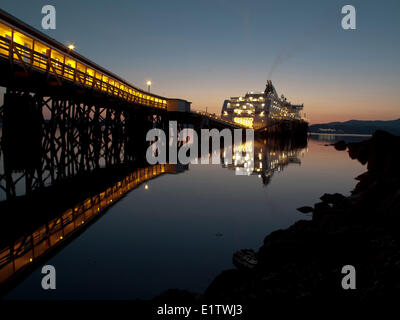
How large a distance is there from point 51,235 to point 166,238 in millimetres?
3595

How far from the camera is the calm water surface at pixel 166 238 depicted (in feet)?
21.3

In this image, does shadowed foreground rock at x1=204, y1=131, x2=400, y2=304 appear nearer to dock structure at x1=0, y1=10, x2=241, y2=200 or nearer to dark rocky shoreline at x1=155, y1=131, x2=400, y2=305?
dark rocky shoreline at x1=155, y1=131, x2=400, y2=305

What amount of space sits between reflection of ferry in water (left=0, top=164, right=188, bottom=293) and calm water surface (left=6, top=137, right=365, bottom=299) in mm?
300

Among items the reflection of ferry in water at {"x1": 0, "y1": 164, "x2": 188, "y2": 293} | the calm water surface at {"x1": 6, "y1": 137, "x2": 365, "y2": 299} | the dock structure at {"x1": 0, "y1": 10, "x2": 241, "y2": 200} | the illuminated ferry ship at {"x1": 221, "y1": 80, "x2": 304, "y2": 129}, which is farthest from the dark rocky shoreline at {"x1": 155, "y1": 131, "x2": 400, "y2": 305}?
the illuminated ferry ship at {"x1": 221, "y1": 80, "x2": 304, "y2": 129}

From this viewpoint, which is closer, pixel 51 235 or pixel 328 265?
pixel 328 265

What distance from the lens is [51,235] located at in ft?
27.2

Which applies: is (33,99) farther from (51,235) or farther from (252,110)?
(252,110)

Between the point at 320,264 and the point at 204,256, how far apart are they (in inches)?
136

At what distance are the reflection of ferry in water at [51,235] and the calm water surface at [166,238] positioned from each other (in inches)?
11.8

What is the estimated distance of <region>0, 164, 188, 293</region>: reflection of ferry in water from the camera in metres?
6.28

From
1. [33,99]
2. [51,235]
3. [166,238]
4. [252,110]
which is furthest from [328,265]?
[252,110]

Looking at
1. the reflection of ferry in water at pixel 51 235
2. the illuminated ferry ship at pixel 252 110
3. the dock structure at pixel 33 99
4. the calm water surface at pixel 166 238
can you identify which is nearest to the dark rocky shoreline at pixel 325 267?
the calm water surface at pixel 166 238
